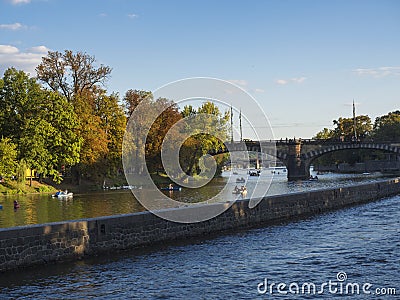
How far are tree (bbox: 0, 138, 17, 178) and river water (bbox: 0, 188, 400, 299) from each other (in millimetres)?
42258

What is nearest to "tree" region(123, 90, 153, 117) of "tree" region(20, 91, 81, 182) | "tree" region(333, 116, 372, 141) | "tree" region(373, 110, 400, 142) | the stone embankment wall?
"tree" region(20, 91, 81, 182)

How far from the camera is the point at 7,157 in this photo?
63.2 metres

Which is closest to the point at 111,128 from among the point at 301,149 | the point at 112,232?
the point at 301,149

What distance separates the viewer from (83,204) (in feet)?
173

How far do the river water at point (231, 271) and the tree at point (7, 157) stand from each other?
42258 millimetres

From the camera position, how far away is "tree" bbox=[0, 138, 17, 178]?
206ft

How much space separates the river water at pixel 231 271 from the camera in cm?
1739

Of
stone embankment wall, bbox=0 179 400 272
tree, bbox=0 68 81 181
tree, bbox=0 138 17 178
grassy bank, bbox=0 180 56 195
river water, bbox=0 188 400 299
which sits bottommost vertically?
river water, bbox=0 188 400 299

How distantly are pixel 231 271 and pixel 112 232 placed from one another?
587cm

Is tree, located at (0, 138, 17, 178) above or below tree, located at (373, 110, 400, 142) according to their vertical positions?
below

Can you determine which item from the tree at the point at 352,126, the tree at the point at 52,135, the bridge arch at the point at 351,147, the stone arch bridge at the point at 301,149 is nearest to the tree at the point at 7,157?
the tree at the point at 52,135

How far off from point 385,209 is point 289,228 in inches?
529

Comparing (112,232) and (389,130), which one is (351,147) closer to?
(389,130)

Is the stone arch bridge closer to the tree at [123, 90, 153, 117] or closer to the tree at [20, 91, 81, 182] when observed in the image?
the tree at [123, 90, 153, 117]
